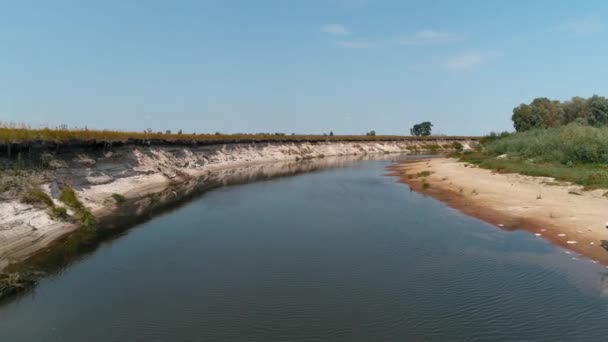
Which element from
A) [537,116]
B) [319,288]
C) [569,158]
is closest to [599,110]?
[537,116]

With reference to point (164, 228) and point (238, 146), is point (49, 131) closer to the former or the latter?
point (164, 228)

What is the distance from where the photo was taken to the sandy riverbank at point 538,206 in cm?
1809

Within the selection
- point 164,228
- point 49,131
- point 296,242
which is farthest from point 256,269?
point 49,131

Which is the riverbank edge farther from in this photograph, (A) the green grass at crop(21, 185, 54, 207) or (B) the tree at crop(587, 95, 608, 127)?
(B) the tree at crop(587, 95, 608, 127)

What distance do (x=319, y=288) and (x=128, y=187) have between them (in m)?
26.3

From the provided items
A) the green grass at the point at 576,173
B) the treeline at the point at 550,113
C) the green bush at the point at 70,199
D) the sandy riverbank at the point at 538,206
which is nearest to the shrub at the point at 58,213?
the green bush at the point at 70,199

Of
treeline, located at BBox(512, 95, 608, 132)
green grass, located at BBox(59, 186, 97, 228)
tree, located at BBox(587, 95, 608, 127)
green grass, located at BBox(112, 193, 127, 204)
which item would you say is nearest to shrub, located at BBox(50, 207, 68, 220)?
green grass, located at BBox(59, 186, 97, 228)

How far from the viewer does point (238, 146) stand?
7300cm

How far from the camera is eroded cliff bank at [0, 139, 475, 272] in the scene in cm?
1820

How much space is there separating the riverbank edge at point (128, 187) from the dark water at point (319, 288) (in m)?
2.59

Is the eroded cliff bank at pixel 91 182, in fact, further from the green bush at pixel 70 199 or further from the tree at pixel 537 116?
the tree at pixel 537 116

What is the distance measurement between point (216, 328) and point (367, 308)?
4.52 metres

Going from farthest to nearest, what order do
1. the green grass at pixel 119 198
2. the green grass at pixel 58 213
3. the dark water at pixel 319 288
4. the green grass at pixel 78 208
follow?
the green grass at pixel 119 198, the green grass at pixel 78 208, the green grass at pixel 58 213, the dark water at pixel 319 288

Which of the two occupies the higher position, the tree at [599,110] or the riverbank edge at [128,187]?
the tree at [599,110]
